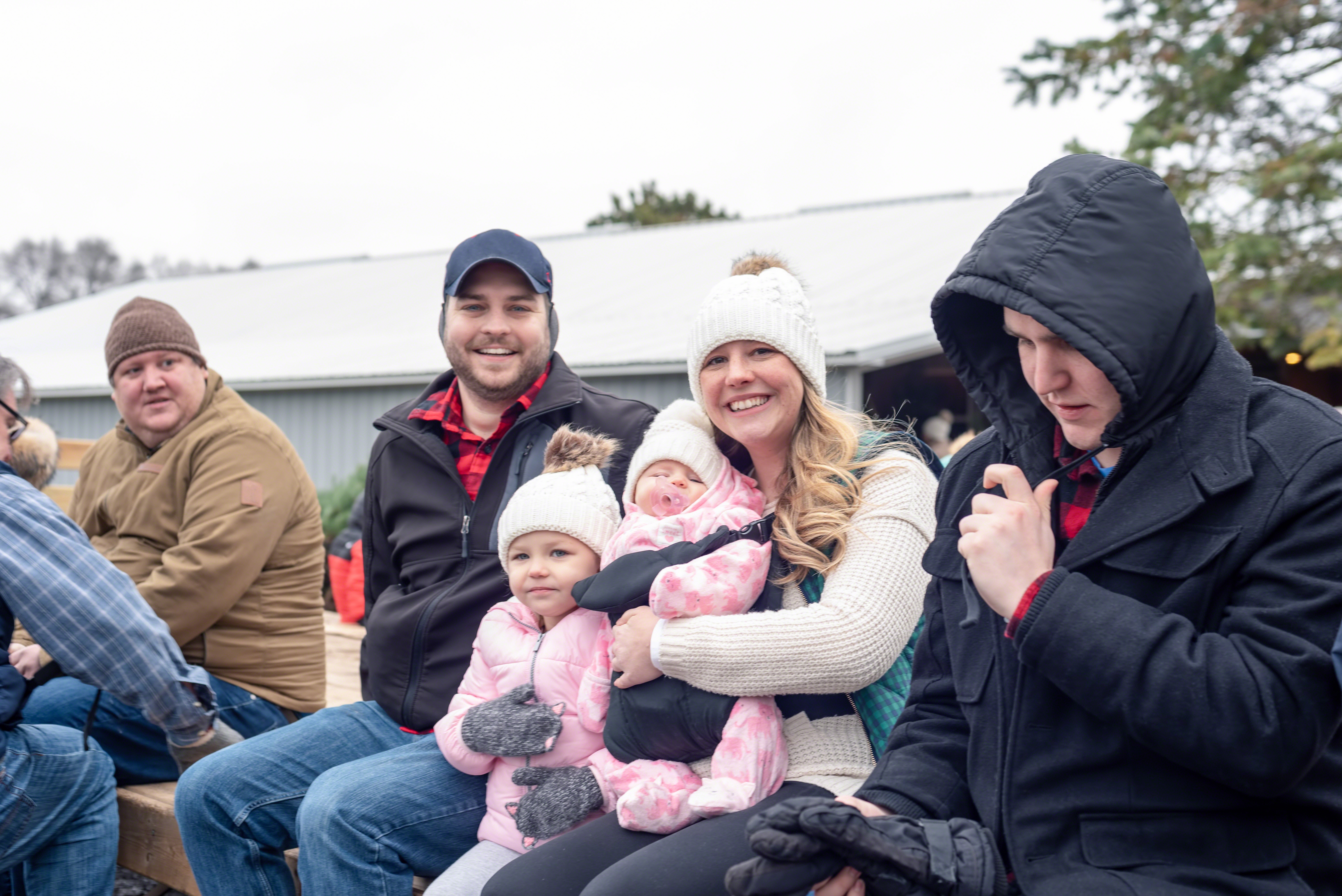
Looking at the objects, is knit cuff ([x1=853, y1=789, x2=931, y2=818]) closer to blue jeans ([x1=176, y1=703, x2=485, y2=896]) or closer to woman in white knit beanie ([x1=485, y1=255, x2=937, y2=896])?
woman in white knit beanie ([x1=485, y1=255, x2=937, y2=896])

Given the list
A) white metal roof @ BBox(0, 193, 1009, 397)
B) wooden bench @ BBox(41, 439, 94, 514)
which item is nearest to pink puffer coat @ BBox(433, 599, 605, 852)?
wooden bench @ BBox(41, 439, 94, 514)

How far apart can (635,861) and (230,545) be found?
1.97m

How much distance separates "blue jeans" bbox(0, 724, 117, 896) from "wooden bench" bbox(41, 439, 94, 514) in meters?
3.35

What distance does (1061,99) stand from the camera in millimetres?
8883

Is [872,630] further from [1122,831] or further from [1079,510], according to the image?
[1122,831]

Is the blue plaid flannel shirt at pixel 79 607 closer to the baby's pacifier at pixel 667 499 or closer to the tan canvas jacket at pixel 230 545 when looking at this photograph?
the tan canvas jacket at pixel 230 545

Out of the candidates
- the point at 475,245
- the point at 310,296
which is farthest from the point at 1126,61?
the point at 310,296

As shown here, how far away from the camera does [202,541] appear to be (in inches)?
128

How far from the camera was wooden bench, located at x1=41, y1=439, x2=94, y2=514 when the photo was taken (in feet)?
19.7

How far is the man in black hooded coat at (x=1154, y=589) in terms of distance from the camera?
1380 mm

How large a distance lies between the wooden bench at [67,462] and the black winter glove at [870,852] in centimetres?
536


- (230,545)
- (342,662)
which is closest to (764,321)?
(230,545)

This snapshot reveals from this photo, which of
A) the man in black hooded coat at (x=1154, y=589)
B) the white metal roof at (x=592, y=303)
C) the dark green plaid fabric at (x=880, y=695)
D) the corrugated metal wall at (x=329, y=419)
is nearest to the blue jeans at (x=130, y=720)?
the dark green plaid fabric at (x=880, y=695)

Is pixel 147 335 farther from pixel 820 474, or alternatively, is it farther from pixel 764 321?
pixel 820 474
